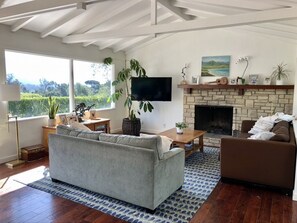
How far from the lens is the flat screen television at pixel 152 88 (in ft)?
21.4

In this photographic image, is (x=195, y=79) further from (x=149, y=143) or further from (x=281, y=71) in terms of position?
(x=149, y=143)

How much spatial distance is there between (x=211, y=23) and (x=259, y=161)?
2271mm

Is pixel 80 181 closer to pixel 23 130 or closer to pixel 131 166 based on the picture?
pixel 131 166

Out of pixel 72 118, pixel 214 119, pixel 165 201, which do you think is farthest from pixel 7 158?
pixel 214 119

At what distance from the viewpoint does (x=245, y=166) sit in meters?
3.41

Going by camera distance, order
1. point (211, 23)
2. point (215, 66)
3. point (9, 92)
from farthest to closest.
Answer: point (215, 66)
point (9, 92)
point (211, 23)

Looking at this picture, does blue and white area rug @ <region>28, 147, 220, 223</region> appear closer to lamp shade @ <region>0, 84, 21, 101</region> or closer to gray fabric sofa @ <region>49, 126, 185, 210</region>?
gray fabric sofa @ <region>49, 126, 185, 210</region>

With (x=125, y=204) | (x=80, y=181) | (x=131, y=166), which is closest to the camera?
(x=131, y=166)

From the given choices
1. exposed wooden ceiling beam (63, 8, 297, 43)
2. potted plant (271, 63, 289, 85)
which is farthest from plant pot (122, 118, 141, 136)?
potted plant (271, 63, 289, 85)

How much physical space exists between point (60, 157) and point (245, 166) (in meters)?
2.74

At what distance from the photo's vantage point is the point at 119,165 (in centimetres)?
277

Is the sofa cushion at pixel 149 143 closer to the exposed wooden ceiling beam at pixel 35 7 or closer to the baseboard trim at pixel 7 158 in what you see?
the exposed wooden ceiling beam at pixel 35 7

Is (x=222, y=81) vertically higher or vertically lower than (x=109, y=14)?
lower

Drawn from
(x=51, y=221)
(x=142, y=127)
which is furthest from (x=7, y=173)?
(x=142, y=127)
